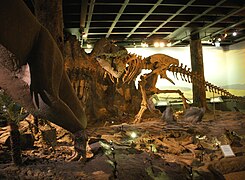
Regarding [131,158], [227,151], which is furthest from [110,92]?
[227,151]

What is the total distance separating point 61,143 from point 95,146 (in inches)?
36.0

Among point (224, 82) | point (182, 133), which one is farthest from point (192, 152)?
point (224, 82)

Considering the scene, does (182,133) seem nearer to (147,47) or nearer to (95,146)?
(95,146)

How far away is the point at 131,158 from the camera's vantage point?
3.47m

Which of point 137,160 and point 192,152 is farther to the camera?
point 192,152

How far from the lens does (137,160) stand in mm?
3367

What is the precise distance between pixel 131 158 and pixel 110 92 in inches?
223

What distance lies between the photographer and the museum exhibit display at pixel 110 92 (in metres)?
1.89

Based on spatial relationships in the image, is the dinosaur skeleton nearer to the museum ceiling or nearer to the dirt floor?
the museum ceiling

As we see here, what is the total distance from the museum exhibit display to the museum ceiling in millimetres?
35

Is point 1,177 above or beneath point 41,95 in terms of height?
beneath

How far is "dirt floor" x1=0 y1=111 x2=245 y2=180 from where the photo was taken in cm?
284

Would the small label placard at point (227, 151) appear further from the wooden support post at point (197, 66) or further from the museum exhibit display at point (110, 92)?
the wooden support post at point (197, 66)

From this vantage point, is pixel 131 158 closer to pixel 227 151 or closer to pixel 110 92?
pixel 227 151
